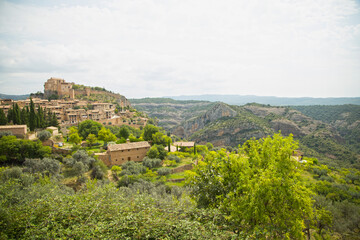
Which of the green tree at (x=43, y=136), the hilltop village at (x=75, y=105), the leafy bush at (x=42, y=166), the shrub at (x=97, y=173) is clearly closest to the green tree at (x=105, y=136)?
the green tree at (x=43, y=136)

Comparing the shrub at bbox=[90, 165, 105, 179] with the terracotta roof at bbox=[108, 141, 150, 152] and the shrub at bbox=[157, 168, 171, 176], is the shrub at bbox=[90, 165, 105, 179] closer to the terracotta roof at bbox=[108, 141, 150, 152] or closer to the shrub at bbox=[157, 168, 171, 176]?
the terracotta roof at bbox=[108, 141, 150, 152]

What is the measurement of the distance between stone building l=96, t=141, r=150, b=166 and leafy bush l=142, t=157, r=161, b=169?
2.20 m

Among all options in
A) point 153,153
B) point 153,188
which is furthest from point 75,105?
point 153,188

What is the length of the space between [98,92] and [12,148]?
230 feet

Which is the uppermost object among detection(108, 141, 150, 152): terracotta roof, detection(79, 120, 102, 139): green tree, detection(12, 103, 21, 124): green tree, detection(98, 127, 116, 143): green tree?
detection(12, 103, 21, 124): green tree

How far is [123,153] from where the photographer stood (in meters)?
31.6

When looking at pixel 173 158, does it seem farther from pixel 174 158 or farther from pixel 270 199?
pixel 270 199

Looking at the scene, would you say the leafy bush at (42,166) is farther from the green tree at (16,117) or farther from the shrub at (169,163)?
the shrub at (169,163)

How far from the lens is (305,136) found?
84.8m

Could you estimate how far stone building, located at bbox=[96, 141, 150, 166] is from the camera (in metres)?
30.5

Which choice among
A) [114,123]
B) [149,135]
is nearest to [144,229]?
[149,135]

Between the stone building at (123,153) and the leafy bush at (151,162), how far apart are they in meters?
A: 2.20

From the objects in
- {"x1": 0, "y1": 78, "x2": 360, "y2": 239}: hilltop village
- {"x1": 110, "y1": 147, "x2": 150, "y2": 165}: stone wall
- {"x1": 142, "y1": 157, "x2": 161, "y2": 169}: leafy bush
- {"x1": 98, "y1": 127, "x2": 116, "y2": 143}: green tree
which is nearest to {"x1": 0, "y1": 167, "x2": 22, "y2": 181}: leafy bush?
{"x1": 0, "y1": 78, "x2": 360, "y2": 239}: hilltop village

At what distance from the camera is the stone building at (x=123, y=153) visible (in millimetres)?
30469
